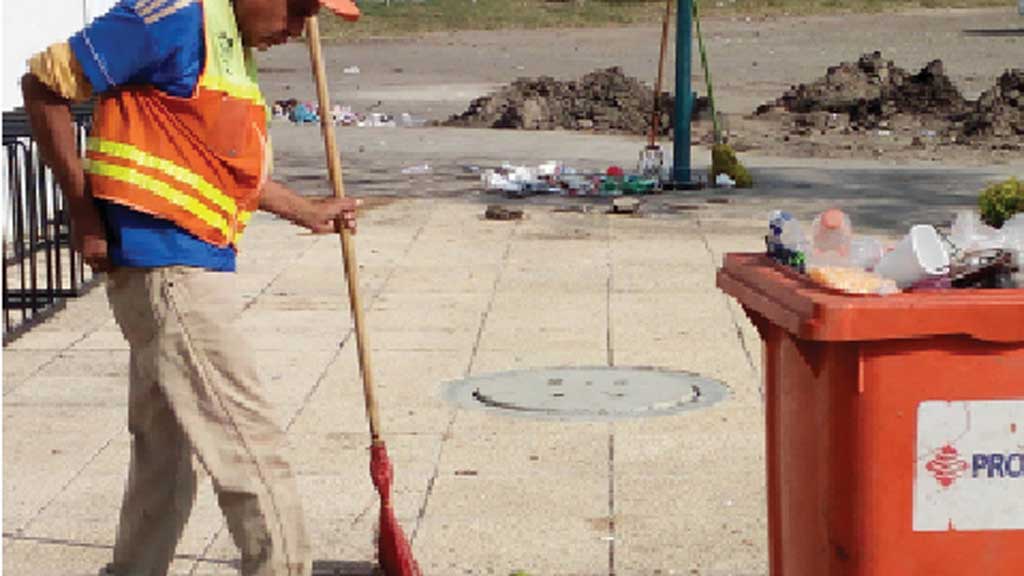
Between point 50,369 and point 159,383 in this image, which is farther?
point 50,369

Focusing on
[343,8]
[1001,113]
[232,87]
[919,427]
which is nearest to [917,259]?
[919,427]

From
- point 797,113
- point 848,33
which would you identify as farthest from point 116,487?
point 848,33

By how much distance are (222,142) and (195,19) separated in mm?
333

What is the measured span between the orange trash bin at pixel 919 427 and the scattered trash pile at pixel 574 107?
16152 millimetres

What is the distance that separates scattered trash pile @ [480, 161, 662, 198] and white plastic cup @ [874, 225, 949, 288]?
35.2 ft

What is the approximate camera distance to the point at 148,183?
5344mm

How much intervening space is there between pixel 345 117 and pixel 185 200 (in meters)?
17.4

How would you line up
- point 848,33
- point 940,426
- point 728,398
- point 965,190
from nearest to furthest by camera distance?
1. point 940,426
2. point 728,398
3. point 965,190
4. point 848,33

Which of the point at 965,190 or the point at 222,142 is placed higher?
the point at 222,142

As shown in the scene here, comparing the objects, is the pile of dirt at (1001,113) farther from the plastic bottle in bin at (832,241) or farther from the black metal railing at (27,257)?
the plastic bottle in bin at (832,241)

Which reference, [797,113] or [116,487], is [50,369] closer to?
[116,487]

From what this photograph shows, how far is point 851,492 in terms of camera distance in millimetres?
4906

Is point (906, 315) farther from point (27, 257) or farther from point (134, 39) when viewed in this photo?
point (27, 257)

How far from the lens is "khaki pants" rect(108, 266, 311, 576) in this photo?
5.41 meters
